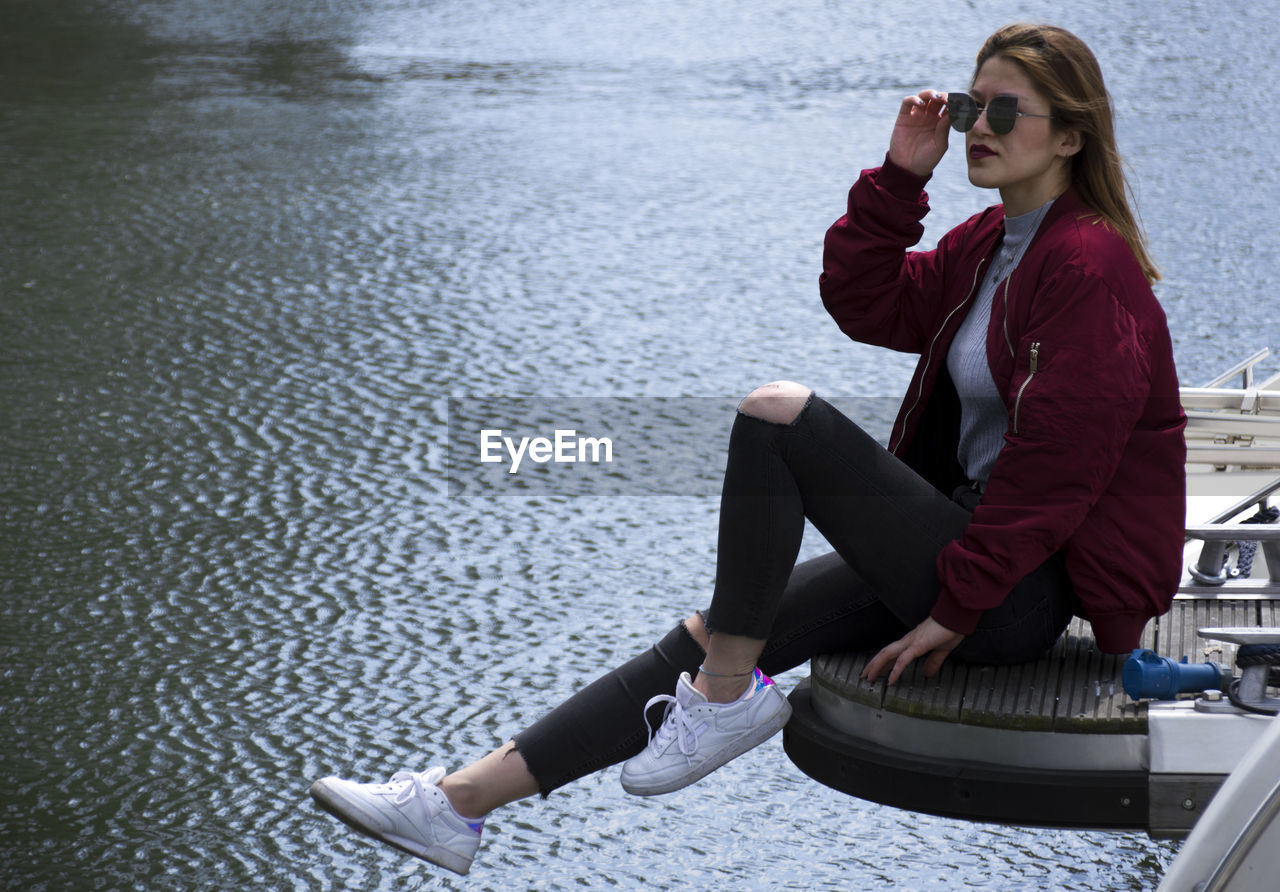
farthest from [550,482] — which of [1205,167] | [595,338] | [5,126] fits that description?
[5,126]

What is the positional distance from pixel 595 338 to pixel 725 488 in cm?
301

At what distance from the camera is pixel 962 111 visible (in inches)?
98.6

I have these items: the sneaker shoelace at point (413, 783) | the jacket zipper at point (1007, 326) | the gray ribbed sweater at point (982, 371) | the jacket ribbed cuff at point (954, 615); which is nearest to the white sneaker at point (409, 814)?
the sneaker shoelace at point (413, 783)

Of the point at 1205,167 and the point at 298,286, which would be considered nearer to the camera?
the point at 298,286

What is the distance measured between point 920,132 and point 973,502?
614 millimetres

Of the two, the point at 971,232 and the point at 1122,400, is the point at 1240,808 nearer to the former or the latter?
the point at 1122,400

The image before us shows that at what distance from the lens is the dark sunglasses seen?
2463 millimetres

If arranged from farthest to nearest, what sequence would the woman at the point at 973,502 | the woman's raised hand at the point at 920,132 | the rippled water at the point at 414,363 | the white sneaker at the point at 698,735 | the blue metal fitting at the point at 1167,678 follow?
1. the rippled water at the point at 414,363
2. the woman's raised hand at the point at 920,132
3. the white sneaker at the point at 698,735
4. the woman at the point at 973,502
5. the blue metal fitting at the point at 1167,678

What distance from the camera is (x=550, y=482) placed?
14.7 feet

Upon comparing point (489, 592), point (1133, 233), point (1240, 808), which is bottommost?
point (489, 592)

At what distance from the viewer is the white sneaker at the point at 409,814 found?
96.1 inches

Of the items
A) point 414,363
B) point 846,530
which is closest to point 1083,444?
point 846,530

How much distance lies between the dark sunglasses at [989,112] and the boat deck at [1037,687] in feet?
2.59

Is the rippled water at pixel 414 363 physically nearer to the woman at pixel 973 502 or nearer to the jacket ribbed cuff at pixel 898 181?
the woman at pixel 973 502
